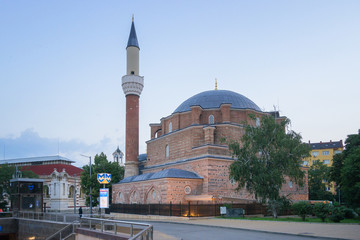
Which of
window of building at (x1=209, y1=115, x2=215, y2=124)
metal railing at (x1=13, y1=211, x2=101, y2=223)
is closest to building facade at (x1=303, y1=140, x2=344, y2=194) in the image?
window of building at (x1=209, y1=115, x2=215, y2=124)

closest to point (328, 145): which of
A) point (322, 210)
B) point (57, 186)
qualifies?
point (57, 186)

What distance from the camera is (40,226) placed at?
2181cm

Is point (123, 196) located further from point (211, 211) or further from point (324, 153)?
point (324, 153)

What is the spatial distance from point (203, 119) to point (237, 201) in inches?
424

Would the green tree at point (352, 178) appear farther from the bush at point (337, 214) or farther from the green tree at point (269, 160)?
the bush at point (337, 214)

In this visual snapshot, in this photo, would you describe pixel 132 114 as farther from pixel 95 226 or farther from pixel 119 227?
pixel 119 227

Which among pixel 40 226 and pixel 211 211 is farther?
pixel 211 211

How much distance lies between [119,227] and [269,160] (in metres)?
17.4

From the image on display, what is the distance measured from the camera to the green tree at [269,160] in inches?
1046

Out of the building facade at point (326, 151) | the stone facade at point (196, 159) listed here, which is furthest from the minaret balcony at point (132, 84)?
the building facade at point (326, 151)

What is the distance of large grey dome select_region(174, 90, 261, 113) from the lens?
39.9 m

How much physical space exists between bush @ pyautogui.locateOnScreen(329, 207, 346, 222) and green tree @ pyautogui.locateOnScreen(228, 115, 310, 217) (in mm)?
6207

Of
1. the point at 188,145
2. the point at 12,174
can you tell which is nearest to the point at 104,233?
the point at 188,145

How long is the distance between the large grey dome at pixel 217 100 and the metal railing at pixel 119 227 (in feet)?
→ 82.7
